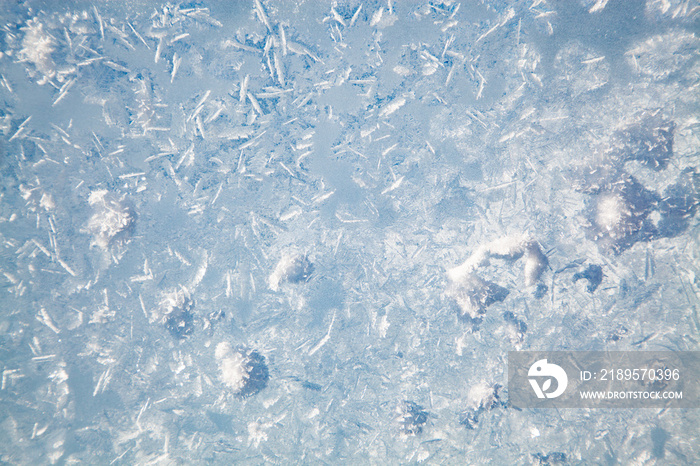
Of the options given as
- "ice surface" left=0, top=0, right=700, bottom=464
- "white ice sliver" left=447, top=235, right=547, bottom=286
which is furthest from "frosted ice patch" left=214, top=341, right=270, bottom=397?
"white ice sliver" left=447, top=235, right=547, bottom=286

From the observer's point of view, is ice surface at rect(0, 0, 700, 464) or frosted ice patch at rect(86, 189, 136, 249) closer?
ice surface at rect(0, 0, 700, 464)

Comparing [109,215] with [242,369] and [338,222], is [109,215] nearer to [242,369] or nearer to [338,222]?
[242,369]

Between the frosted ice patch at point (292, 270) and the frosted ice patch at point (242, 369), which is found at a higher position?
the frosted ice patch at point (292, 270)

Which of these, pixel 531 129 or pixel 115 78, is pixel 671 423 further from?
pixel 115 78

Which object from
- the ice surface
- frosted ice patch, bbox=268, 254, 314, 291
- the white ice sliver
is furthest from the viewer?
frosted ice patch, bbox=268, 254, 314, 291

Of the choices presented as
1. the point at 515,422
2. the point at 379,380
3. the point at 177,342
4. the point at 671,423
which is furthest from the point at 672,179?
the point at 177,342

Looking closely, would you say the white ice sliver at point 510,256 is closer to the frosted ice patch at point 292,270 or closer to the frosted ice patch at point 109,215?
the frosted ice patch at point 292,270

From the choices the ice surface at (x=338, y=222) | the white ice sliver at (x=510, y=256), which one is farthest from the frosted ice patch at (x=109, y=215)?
the white ice sliver at (x=510, y=256)

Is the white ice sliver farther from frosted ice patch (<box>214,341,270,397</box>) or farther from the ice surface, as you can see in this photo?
frosted ice patch (<box>214,341,270,397</box>)
